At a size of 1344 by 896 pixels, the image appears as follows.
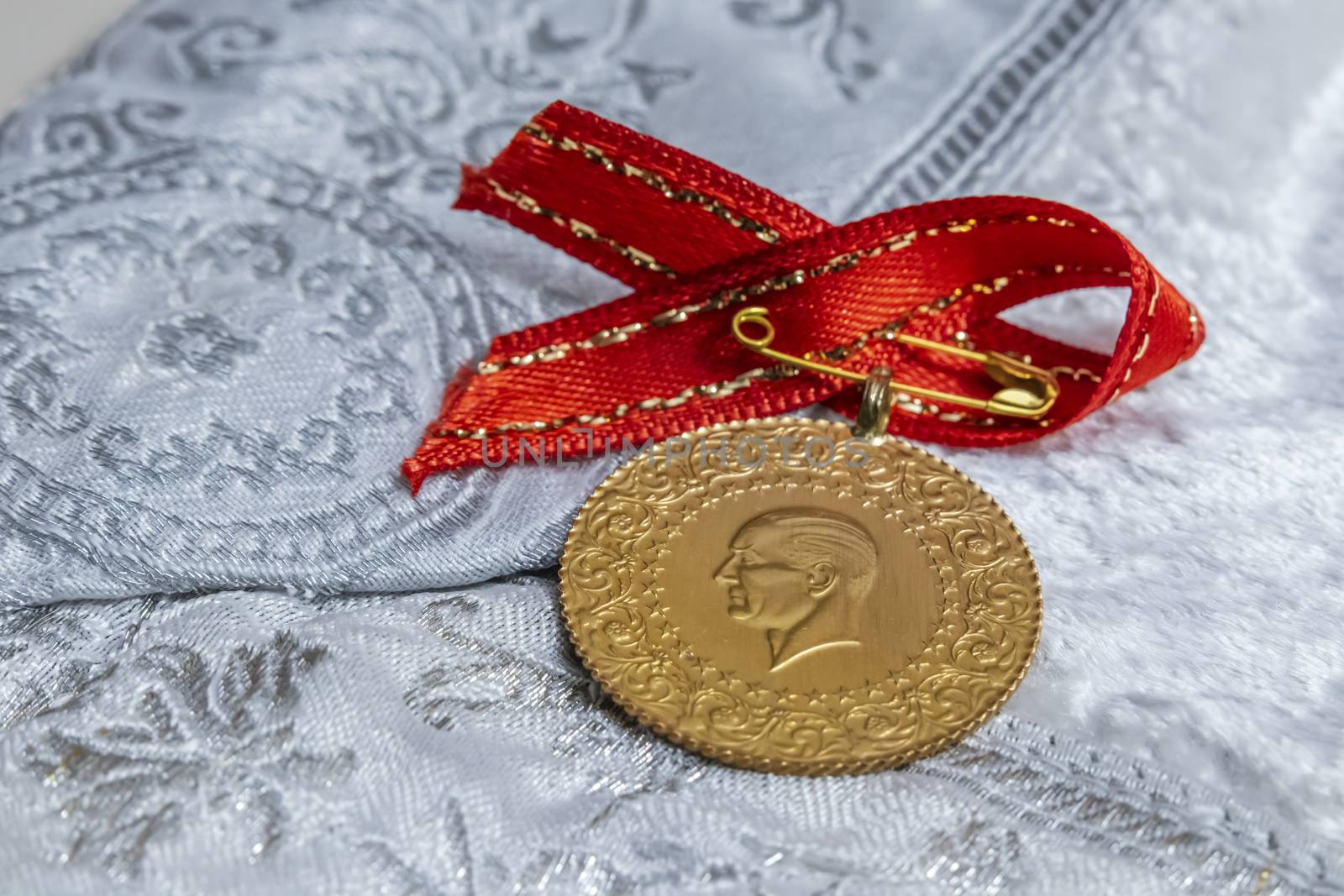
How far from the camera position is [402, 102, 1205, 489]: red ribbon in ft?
2.52

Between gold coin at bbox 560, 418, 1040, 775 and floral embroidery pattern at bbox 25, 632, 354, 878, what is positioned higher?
gold coin at bbox 560, 418, 1040, 775

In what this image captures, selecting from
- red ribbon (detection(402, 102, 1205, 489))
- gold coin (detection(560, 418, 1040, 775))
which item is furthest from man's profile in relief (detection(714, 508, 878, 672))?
red ribbon (detection(402, 102, 1205, 489))

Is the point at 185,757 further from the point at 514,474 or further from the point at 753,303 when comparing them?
the point at 753,303

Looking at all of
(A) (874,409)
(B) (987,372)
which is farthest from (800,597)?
(B) (987,372)

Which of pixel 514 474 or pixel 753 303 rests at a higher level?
pixel 753 303

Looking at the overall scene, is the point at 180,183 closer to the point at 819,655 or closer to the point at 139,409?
the point at 139,409

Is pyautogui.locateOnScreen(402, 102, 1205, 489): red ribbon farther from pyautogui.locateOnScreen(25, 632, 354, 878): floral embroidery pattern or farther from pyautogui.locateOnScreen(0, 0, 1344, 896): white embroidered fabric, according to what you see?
pyautogui.locateOnScreen(25, 632, 354, 878): floral embroidery pattern

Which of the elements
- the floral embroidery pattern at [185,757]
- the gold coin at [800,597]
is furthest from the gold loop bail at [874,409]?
the floral embroidery pattern at [185,757]

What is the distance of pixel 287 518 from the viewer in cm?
71

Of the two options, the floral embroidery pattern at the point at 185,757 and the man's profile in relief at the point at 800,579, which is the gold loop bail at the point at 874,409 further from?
the floral embroidery pattern at the point at 185,757

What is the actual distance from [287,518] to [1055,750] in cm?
46

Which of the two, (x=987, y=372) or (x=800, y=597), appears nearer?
(x=800, y=597)

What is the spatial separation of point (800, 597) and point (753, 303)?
0.24m

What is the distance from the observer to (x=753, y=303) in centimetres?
79
